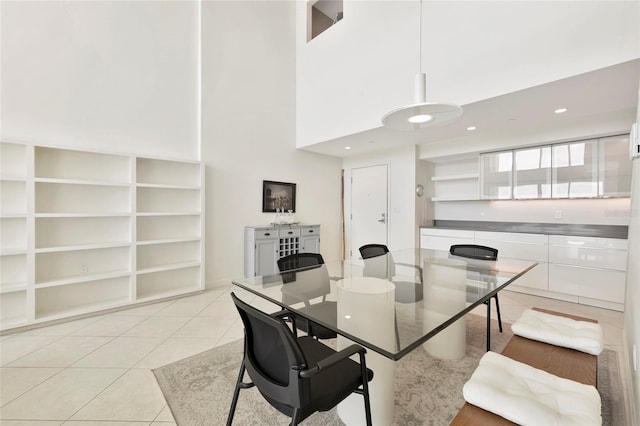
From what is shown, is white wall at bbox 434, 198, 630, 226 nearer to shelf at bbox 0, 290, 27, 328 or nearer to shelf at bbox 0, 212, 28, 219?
shelf at bbox 0, 212, 28, 219

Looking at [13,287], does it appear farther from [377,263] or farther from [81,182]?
[377,263]

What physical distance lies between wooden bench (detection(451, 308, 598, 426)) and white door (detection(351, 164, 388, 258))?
12.5ft

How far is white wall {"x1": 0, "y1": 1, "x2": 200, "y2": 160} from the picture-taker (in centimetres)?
283

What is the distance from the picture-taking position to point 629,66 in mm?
2256

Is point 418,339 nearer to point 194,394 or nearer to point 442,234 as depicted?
point 194,394

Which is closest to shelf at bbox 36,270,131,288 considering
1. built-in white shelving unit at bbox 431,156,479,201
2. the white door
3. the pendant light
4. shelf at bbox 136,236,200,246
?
shelf at bbox 136,236,200,246

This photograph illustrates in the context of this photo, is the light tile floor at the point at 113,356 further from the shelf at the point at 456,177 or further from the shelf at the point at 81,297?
the shelf at the point at 456,177

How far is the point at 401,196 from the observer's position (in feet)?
16.9

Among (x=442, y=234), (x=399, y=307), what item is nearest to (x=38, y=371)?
(x=399, y=307)

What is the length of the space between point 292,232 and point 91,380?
3247 mm

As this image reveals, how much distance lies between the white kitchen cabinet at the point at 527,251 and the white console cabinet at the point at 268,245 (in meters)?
3.06

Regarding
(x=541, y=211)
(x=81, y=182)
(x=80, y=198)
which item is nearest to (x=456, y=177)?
(x=541, y=211)

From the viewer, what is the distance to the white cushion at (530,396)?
981 millimetres

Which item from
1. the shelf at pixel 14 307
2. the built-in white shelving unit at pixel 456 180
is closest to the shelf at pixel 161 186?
the shelf at pixel 14 307
